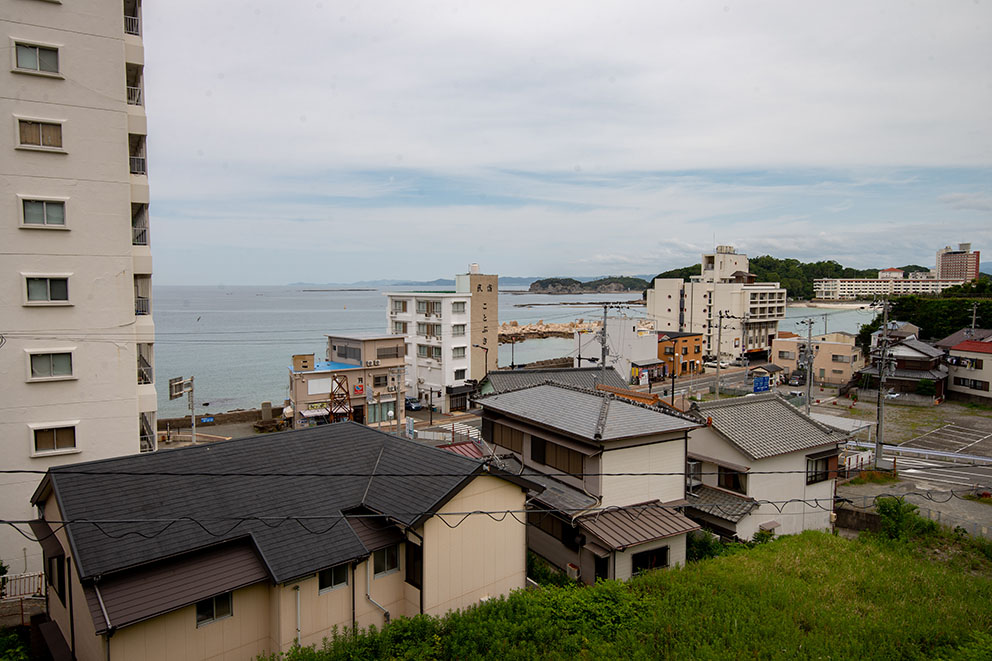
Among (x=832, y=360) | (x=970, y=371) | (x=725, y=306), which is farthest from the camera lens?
(x=725, y=306)

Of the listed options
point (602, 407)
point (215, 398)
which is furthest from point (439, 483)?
point (215, 398)

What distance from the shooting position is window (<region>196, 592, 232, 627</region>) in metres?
7.96

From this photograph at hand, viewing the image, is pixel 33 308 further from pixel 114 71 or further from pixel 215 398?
pixel 215 398

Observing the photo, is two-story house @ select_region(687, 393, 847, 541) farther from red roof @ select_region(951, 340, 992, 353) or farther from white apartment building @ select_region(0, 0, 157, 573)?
red roof @ select_region(951, 340, 992, 353)

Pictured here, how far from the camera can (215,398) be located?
47.5m

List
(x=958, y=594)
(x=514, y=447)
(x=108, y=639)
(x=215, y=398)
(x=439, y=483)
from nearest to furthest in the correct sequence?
(x=108, y=639)
(x=439, y=483)
(x=958, y=594)
(x=514, y=447)
(x=215, y=398)

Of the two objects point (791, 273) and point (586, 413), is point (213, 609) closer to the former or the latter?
point (586, 413)

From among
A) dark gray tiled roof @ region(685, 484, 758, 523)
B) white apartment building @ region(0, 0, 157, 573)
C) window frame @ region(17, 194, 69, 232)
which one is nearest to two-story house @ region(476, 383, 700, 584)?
dark gray tiled roof @ region(685, 484, 758, 523)

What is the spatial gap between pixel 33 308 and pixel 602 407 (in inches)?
557

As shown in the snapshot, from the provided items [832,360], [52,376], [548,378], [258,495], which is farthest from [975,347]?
[52,376]

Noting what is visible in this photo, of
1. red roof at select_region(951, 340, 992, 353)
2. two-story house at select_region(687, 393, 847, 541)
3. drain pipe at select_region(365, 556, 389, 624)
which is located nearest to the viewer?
drain pipe at select_region(365, 556, 389, 624)

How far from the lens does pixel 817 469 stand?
16.5 meters

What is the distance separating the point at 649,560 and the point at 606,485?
1833 millimetres

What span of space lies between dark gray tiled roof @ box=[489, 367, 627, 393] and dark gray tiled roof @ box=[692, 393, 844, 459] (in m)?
8.68
